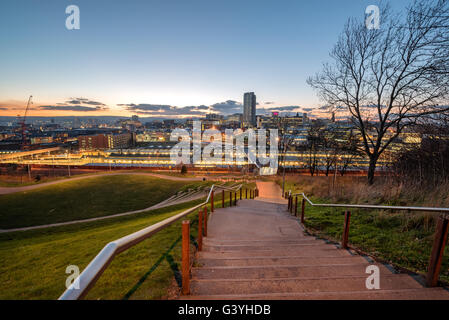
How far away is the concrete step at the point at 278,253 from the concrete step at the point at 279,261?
0.17 metres

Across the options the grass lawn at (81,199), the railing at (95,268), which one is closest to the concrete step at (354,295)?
the railing at (95,268)

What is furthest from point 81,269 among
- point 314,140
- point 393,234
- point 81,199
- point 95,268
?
point 314,140

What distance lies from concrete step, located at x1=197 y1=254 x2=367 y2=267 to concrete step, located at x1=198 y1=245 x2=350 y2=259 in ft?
0.56

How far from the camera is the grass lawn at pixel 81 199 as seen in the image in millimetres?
15047

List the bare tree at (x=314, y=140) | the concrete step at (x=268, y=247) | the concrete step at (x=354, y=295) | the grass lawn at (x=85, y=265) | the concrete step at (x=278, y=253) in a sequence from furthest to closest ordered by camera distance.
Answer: the bare tree at (x=314, y=140) → the concrete step at (x=268, y=247) → the concrete step at (x=278, y=253) → the grass lawn at (x=85, y=265) → the concrete step at (x=354, y=295)

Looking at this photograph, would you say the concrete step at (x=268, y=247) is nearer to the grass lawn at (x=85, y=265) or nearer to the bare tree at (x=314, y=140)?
the grass lawn at (x=85, y=265)

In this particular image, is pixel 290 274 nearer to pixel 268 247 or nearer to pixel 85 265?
pixel 268 247

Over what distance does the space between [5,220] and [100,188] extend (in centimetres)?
841

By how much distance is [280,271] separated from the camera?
3.13 meters

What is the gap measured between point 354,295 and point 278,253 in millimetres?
1756

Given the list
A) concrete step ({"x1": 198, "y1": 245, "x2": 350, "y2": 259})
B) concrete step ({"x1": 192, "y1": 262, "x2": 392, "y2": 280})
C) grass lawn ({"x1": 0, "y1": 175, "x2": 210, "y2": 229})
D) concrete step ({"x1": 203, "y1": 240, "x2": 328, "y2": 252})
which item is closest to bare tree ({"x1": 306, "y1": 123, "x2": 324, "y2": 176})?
grass lawn ({"x1": 0, "y1": 175, "x2": 210, "y2": 229})

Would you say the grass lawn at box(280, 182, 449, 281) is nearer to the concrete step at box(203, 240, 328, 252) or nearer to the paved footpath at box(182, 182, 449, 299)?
the paved footpath at box(182, 182, 449, 299)

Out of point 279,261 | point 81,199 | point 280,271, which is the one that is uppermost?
point 280,271
